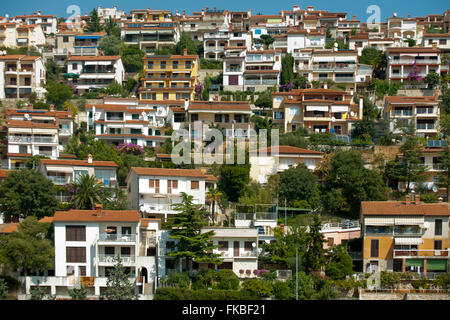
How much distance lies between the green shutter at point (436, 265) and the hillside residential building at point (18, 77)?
3132 centimetres

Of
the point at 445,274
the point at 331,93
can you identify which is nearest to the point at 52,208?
the point at 445,274

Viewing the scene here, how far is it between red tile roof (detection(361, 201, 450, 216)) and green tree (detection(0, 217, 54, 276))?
45.5 ft

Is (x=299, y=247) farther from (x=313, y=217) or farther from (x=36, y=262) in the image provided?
(x=36, y=262)

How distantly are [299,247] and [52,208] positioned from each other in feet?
38.5

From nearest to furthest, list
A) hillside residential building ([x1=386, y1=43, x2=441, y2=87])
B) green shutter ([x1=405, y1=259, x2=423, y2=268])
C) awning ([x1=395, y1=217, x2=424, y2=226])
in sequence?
green shutter ([x1=405, y1=259, x2=423, y2=268]) < awning ([x1=395, y1=217, x2=424, y2=226]) < hillside residential building ([x1=386, y1=43, x2=441, y2=87])

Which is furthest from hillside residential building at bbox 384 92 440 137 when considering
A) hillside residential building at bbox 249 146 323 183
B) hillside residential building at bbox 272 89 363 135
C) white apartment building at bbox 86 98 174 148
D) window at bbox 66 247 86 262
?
window at bbox 66 247 86 262

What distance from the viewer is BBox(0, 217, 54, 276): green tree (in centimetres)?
3403

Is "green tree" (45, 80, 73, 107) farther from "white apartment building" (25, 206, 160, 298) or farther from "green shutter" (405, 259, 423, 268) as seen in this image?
"green shutter" (405, 259, 423, 268)

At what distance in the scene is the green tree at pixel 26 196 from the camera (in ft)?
128

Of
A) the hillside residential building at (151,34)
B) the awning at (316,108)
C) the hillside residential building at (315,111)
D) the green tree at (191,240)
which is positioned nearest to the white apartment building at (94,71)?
the hillside residential building at (151,34)

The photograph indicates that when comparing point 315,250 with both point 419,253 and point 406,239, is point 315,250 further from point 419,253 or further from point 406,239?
point 419,253

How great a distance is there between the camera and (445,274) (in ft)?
118

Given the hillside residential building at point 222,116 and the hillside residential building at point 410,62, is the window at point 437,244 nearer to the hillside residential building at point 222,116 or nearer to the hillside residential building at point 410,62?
the hillside residential building at point 222,116

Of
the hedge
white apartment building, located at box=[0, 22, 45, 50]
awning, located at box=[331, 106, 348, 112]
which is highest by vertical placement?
white apartment building, located at box=[0, 22, 45, 50]
